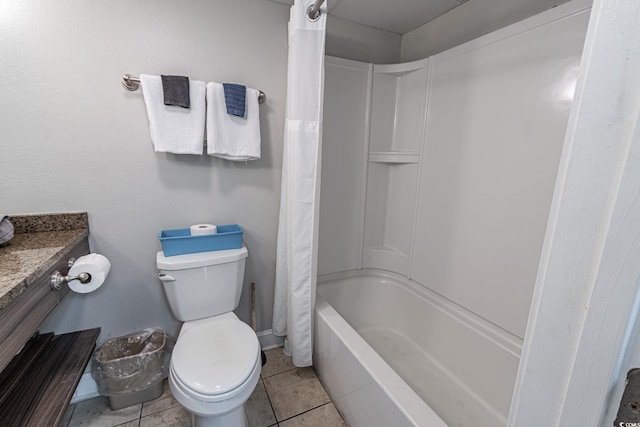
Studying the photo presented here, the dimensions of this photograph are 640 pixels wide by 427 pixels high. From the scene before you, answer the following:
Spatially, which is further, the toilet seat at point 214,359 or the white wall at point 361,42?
the white wall at point 361,42

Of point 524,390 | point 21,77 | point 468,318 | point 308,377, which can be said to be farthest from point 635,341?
point 21,77

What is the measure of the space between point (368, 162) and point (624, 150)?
1.81 metres

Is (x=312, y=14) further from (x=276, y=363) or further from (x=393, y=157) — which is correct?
(x=276, y=363)

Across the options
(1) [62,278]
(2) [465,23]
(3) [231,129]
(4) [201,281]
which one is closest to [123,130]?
(3) [231,129]

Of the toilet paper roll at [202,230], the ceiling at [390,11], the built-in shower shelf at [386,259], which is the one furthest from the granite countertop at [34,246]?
the built-in shower shelf at [386,259]

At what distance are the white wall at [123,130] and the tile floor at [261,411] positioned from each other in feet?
1.25

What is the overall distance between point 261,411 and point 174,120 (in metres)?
1.54

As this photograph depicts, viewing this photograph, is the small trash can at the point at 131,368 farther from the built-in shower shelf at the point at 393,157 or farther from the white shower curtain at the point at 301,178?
the built-in shower shelf at the point at 393,157

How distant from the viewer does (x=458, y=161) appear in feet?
5.42

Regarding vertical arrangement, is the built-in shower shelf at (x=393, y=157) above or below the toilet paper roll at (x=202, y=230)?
above

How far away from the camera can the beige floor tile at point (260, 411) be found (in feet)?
4.50

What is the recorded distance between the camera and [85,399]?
1.46m

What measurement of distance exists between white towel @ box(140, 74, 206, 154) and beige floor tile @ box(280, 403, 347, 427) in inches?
56.8

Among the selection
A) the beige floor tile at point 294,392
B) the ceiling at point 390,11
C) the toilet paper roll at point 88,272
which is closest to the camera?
the toilet paper roll at point 88,272
